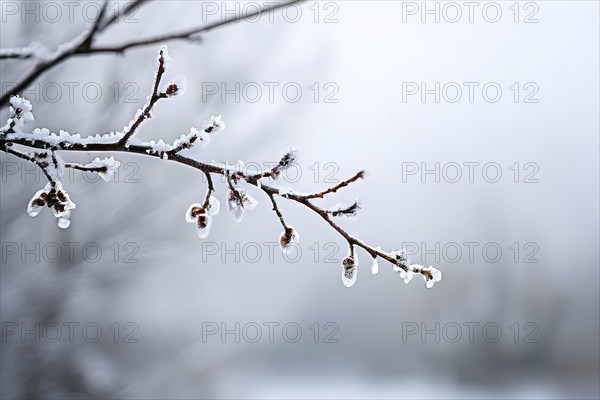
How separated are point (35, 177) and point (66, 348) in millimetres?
1770

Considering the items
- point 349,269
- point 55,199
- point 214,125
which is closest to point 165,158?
point 214,125

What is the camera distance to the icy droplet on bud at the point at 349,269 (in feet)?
2.98

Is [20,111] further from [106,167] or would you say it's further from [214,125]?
[214,125]

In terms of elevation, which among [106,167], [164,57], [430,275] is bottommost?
[430,275]

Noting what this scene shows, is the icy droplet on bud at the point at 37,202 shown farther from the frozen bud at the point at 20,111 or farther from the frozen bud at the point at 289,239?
the frozen bud at the point at 289,239

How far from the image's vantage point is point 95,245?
588 centimetres

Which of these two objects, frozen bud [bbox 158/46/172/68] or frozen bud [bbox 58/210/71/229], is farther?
frozen bud [bbox 58/210/71/229]

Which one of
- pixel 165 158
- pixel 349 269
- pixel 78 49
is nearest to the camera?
pixel 78 49

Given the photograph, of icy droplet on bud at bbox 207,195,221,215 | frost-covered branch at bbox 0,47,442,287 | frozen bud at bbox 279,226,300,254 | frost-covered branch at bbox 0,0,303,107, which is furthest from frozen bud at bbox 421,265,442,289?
frost-covered branch at bbox 0,0,303,107

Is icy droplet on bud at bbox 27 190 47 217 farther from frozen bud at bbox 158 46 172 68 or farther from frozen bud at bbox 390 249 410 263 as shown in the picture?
frozen bud at bbox 390 249 410 263

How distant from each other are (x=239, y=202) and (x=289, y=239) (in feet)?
0.32

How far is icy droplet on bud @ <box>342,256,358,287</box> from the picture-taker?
0.91m

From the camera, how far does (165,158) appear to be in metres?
0.81

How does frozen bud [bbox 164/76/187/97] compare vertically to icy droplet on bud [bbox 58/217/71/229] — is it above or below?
above
